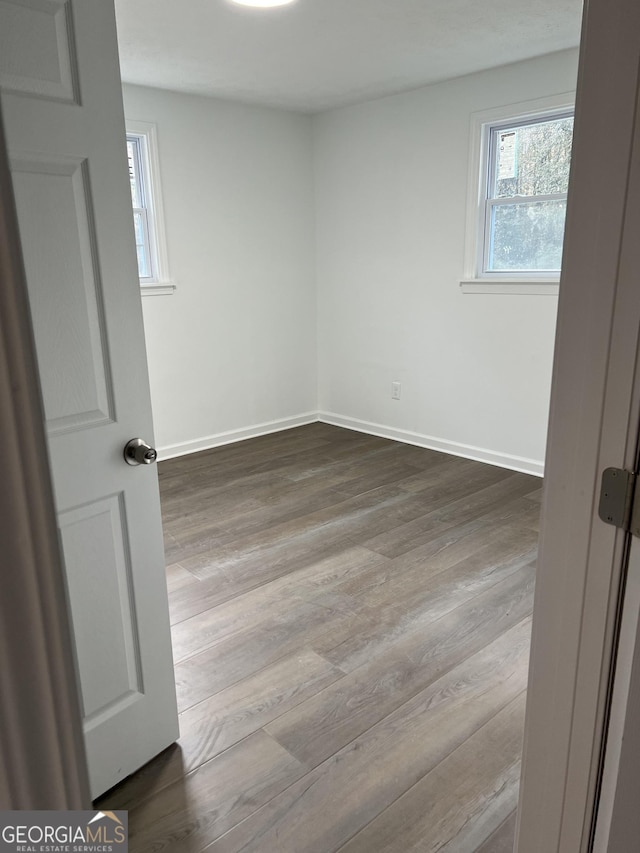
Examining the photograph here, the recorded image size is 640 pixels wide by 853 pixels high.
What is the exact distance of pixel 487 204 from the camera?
13.3 ft

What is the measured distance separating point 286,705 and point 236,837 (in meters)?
0.49

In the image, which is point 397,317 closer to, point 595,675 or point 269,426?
point 269,426

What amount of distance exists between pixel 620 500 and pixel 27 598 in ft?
2.68

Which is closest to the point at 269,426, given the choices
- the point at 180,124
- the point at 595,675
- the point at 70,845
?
the point at 180,124

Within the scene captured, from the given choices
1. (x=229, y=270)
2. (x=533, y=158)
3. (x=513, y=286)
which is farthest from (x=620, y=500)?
(x=229, y=270)

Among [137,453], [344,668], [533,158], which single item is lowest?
[344,668]

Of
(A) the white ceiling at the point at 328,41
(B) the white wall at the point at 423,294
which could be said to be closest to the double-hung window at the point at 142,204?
(A) the white ceiling at the point at 328,41

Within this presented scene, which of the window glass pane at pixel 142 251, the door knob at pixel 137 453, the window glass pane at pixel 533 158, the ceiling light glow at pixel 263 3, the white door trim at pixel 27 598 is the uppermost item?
the ceiling light glow at pixel 263 3

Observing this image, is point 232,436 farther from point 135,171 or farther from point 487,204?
point 487,204

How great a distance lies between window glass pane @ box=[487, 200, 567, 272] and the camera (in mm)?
3797

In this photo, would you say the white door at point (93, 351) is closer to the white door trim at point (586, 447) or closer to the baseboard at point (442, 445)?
the white door trim at point (586, 447)

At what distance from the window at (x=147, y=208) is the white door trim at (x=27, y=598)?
398 cm

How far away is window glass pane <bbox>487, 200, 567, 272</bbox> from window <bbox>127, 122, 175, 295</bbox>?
7.34 feet

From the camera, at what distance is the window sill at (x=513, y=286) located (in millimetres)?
3816
